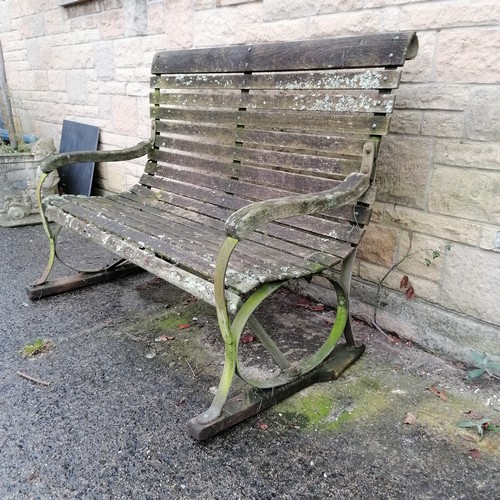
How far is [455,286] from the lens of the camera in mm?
2020

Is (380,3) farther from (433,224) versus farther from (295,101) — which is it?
(433,224)

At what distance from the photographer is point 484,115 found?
1.81 meters

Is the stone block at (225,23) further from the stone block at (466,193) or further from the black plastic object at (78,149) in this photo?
the black plastic object at (78,149)

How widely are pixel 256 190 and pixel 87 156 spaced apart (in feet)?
3.43

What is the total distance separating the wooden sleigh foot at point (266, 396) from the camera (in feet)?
5.08

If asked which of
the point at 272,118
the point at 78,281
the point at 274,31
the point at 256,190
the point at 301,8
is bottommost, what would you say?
the point at 78,281

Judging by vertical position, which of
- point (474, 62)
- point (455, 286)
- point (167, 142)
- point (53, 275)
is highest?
point (474, 62)

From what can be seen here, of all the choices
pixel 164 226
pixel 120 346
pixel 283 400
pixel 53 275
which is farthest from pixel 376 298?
pixel 53 275

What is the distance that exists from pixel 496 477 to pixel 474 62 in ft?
4.95

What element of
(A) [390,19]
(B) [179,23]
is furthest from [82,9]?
(A) [390,19]

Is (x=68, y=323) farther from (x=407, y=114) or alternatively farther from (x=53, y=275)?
(x=407, y=114)

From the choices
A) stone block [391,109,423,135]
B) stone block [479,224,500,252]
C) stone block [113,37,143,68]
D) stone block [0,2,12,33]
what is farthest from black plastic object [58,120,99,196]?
stone block [479,224,500,252]

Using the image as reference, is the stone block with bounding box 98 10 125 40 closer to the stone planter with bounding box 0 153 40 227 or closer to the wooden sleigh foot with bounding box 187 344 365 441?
the stone planter with bounding box 0 153 40 227

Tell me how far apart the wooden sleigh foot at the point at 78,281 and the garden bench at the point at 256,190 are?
0.04ft
